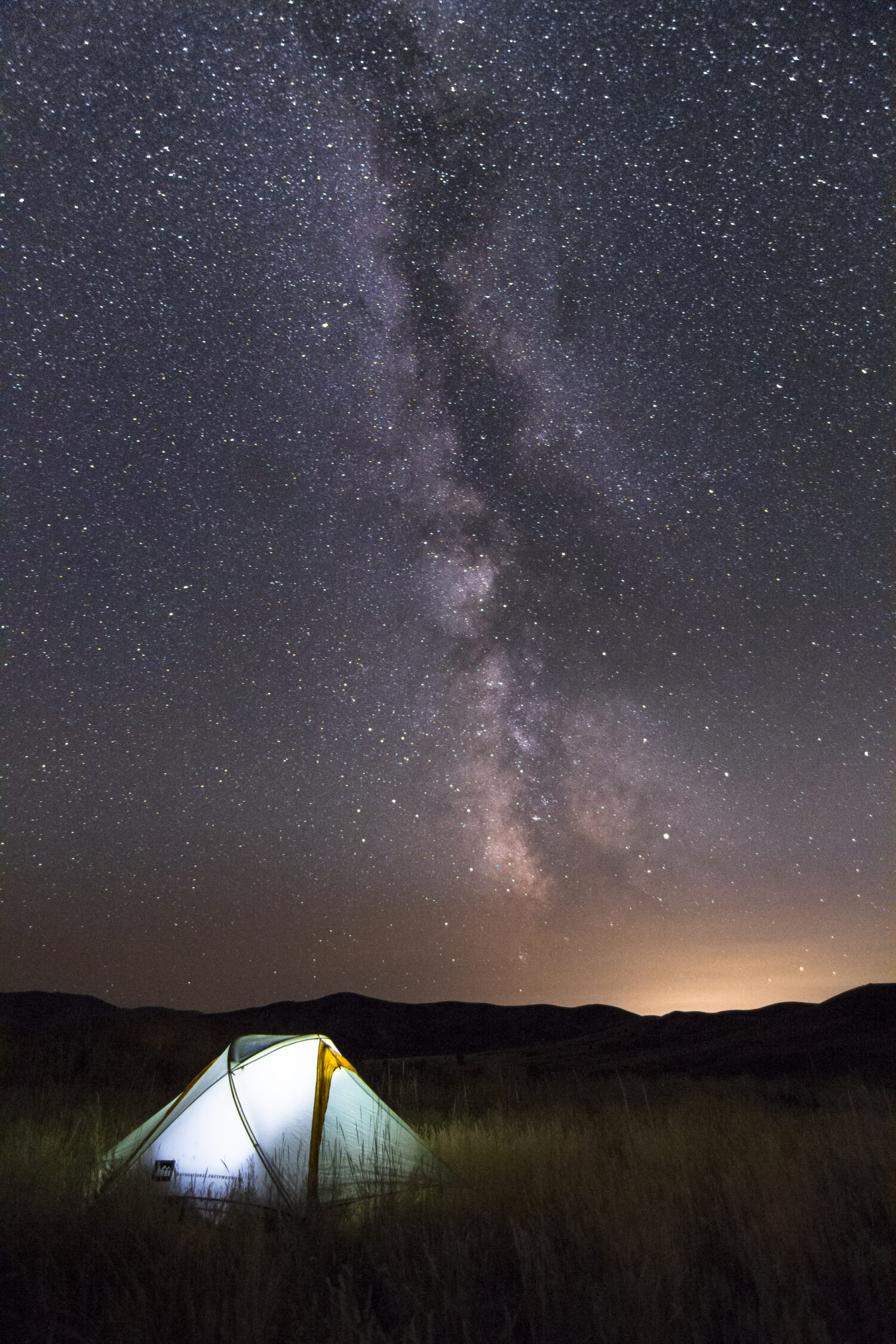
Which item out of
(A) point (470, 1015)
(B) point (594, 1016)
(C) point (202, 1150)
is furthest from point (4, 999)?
(C) point (202, 1150)

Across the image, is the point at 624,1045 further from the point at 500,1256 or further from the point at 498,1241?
A: the point at 500,1256

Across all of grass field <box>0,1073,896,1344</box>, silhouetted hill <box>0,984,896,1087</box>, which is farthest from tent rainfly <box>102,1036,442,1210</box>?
silhouetted hill <box>0,984,896,1087</box>

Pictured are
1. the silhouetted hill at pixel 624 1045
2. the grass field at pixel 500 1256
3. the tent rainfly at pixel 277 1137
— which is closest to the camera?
the grass field at pixel 500 1256

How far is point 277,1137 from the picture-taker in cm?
580

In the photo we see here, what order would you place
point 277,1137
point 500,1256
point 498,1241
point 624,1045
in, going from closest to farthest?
1. point 500,1256
2. point 498,1241
3. point 277,1137
4. point 624,1045

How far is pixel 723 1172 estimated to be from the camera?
5348 millimetres

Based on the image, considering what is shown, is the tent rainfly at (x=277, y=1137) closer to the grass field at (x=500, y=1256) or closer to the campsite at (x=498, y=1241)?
the campsite at (x=498, y=1241)

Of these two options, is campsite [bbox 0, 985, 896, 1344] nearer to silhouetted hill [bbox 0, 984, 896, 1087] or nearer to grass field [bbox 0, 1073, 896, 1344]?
grass field [bbox 0, 1073, 896, 1344]

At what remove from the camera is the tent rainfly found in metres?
5.52

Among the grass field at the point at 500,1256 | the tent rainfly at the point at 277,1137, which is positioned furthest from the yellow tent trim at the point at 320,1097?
the grass field at the point at 500,1256

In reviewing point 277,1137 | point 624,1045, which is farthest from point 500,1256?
point 624,1045

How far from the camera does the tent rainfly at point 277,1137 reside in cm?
Answer: 552

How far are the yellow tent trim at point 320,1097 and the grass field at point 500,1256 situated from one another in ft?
1.46

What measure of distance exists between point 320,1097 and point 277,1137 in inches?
16.2
